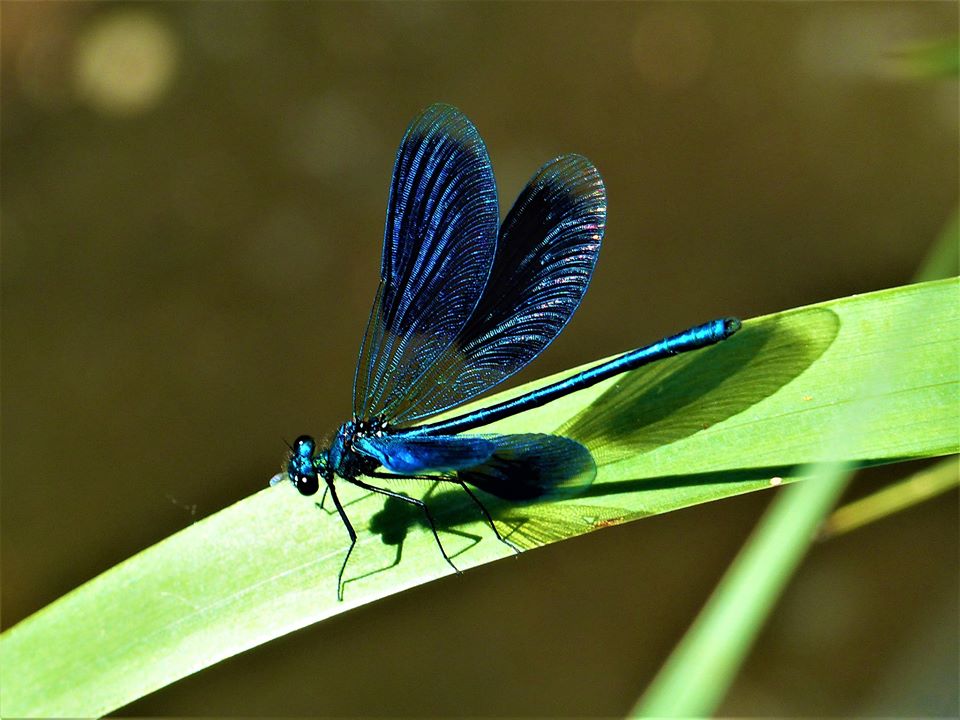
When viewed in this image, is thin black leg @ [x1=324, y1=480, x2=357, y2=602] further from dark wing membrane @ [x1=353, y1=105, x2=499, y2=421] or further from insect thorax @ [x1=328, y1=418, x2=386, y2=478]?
dark wing membrane @ [x1=353, y1=105, x2=499, y2=421]

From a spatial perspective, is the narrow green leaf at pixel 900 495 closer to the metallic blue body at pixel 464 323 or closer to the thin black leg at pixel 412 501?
the metallic blue body at pixel 464 323

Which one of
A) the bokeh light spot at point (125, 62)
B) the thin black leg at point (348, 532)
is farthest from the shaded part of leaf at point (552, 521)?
the bokeh light spot at point (125, 62)

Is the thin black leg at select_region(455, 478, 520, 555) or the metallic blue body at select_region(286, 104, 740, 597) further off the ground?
the metallic blue body at select_region(286, 104, 740, 597)

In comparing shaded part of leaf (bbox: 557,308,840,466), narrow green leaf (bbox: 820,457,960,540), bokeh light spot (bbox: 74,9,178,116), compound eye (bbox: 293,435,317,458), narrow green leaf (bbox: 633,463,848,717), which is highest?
bokeh light spot (bbox: 74,9,178,116)

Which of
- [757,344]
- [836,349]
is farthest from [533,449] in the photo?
[836,349]

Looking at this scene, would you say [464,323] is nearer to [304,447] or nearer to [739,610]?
[304,447]

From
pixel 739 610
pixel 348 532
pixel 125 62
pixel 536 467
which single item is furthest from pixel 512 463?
pixel 125 62

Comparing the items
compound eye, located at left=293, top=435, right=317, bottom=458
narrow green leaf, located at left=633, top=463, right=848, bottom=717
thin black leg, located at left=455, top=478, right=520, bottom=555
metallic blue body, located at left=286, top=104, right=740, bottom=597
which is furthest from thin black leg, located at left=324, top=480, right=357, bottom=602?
narrow green leaf, located at left=633, top=463, right=848, bottom=717
